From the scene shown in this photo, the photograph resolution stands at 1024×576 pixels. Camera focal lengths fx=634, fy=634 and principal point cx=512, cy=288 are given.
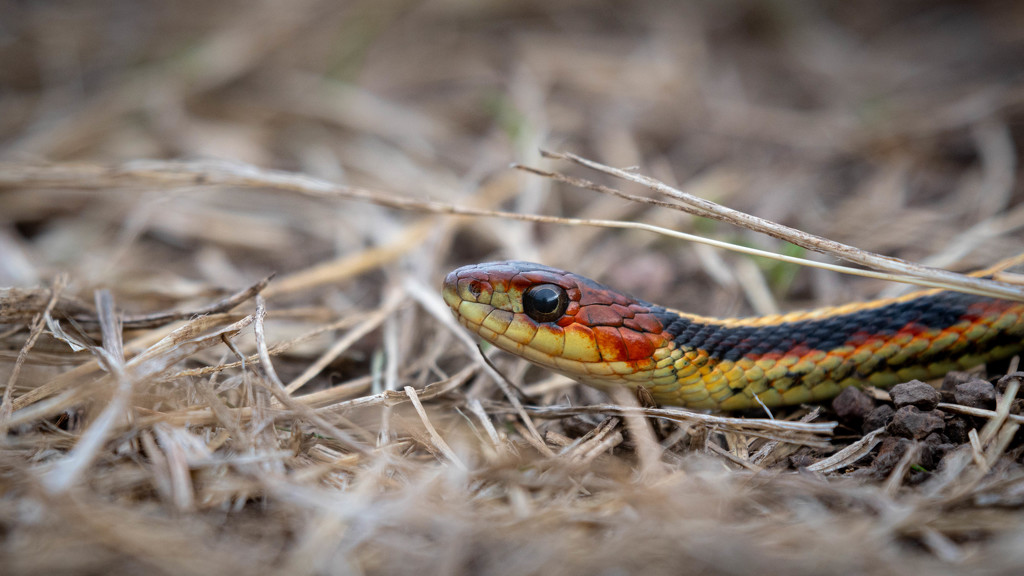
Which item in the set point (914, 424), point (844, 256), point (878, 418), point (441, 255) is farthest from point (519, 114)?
point (914, 424)

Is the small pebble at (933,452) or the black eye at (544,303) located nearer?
the small pebble at (933,452)

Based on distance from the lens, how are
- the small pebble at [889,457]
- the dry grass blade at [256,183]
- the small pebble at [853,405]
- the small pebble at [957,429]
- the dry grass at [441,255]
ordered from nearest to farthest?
the dry grass at [441,255], the small pebble at [889,457], the small pebble at [957,429], the small pebble at [853,405], the dry grass blade at [256,183]

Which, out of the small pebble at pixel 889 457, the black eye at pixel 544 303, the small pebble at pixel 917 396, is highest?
the black eye at pixel 544 303

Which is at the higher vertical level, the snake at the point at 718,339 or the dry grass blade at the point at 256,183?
the dry grass blade at the point at 256,183

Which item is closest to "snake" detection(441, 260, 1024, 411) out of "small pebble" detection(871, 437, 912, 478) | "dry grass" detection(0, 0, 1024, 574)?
"dry grass" detection(0, 0, 1024, 574)

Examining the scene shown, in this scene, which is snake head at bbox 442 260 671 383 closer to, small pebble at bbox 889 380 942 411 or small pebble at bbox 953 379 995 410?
small pebble at bbox 889 380 942 411

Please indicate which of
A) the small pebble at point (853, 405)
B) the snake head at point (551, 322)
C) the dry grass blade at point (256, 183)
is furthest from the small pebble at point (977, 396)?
the snake head at point (551, 322)

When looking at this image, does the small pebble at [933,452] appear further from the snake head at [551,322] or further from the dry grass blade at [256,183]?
the snake head at [551,322]

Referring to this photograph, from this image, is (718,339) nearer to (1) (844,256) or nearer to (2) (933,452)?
(1) (844,256)

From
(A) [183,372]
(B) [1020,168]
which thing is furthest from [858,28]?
(A) [183,372]

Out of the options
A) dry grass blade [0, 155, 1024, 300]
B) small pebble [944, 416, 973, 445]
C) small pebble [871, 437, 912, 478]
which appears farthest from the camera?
dry grass blade [0, 155, 1024, 300]
